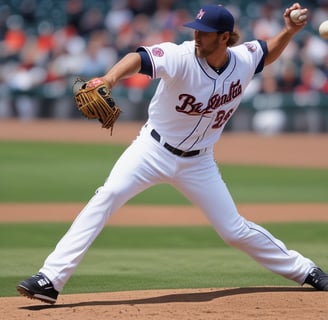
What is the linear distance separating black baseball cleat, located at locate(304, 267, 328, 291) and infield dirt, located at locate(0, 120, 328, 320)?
2.8 inches

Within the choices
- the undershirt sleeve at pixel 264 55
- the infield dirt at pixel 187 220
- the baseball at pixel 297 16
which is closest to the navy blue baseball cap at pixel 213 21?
the undershirt sleeve at pixel 264 55

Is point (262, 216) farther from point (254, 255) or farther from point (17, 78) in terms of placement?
point (17, 78)

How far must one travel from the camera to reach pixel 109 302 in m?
5.69

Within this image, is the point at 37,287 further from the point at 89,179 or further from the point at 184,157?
the point at 89,179

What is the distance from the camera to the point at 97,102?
202 inches

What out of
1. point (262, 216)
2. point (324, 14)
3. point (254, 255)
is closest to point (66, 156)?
point (262, 216)

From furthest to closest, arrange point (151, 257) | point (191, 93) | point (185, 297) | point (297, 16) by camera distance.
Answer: point (151, 257) < point (297, 16) < point (185, 297) < point (191, 93)

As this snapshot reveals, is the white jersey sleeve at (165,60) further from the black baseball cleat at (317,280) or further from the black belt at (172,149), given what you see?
the black baseball cleat at (317,280)

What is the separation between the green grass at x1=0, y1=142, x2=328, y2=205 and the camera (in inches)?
457

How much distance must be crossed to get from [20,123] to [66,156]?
15.6 feet

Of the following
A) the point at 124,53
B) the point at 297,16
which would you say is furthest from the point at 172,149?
the point at 124,53

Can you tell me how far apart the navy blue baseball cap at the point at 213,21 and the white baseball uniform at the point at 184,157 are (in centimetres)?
14

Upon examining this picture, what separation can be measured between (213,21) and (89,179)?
7.62 meters

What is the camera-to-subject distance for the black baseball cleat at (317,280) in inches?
238
